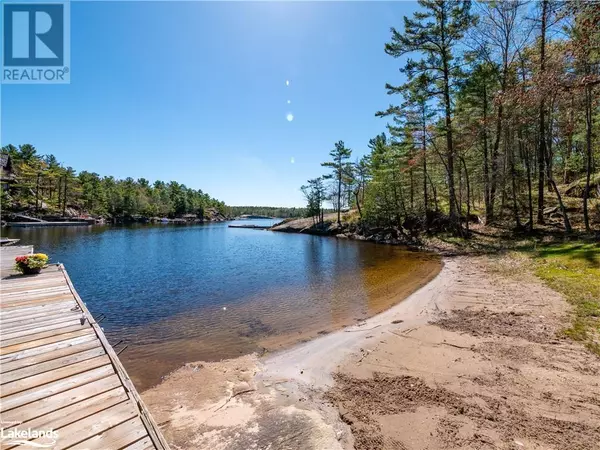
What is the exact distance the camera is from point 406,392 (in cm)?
455

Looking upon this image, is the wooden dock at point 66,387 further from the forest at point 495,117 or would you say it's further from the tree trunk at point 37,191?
the tree trunk at point 37,191

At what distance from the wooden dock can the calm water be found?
1.72 metres

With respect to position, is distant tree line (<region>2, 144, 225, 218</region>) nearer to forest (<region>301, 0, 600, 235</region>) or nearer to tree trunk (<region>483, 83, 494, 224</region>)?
forest (<region>301, 0, 600, 235</region>)

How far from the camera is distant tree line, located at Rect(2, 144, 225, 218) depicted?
186ft

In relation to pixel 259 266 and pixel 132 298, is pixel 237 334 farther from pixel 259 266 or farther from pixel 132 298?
pixel 259 266

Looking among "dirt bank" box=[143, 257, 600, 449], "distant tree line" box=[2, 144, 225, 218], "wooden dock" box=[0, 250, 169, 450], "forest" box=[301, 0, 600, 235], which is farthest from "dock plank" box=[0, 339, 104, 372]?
"distant tree line" box=[2, 144, 225, 218]

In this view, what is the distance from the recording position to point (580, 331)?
589 centimetres

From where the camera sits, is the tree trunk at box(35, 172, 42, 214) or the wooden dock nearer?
the wooden dock

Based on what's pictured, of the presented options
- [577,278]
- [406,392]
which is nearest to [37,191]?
[406,392]

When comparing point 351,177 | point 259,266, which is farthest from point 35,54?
point 351,177

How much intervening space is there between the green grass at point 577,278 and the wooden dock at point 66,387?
309 inches

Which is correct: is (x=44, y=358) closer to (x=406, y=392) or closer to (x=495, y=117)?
(x=406, y=392)

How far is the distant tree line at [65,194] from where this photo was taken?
5656cm

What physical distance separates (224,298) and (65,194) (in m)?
70.0
